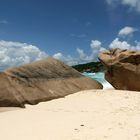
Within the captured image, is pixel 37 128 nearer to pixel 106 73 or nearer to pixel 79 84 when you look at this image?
pixel 79 84

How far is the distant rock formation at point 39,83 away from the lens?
9609 millimetres

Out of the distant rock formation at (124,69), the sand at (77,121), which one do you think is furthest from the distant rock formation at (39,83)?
the distant rock formation at (124,69)

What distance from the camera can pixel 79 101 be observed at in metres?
9.62

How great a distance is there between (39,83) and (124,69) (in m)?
3.94

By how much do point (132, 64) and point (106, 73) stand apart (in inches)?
50.5

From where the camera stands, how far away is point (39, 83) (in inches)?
425

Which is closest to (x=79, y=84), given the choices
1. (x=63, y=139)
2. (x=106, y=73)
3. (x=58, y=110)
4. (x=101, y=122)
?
(x=106, y=73)

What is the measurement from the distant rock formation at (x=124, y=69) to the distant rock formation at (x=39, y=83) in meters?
0.81

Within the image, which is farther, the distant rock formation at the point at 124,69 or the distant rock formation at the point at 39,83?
the distant rock formation at the point at 124,69

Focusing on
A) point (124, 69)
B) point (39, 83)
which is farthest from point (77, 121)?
point (124, 69)

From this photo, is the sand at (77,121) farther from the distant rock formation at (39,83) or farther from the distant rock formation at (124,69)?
the distant rock formation at (124,69)

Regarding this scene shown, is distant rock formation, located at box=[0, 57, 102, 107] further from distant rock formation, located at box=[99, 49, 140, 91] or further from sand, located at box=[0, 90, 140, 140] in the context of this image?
distant rock formation, located at box=[99, 49, 140, 91]

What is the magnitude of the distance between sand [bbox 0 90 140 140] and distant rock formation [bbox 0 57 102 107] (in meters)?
0.65

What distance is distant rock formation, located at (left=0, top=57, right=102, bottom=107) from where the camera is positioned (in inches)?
378
